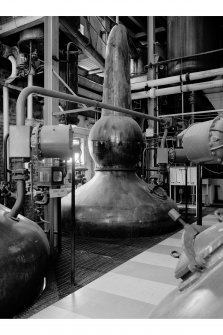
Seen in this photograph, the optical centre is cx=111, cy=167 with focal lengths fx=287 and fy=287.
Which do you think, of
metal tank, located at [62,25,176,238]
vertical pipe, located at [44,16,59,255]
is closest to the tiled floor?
metal tank, located at [62,25,176,238]

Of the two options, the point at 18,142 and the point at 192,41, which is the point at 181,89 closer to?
the point at 192,41

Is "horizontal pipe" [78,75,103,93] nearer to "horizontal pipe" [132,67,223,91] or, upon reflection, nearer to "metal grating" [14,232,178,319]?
"horizontal pipe" [132,67,223,91]

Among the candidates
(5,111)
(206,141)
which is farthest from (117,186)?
(5,111)

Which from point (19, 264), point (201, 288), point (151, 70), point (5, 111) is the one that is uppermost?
point (151, 70)

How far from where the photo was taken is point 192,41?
7.58m

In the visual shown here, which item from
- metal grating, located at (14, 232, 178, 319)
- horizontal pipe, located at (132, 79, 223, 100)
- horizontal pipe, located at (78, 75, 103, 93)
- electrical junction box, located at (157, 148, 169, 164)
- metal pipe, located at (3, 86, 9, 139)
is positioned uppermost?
horizontal pipe, located at (78, 75, 103, 93)

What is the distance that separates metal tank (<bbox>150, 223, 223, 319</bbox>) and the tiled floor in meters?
0.93

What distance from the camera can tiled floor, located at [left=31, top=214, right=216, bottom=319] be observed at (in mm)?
2000

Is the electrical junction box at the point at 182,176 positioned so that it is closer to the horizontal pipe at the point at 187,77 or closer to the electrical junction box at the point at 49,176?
the horizontal pipe at the point at 187,77

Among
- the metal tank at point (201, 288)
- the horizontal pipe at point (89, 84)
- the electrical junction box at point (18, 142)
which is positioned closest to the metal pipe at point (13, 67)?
the horizontal pipe at point (89, 84)

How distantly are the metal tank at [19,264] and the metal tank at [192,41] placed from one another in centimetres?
638

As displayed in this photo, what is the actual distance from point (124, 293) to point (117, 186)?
7.64ft

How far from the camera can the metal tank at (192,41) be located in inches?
291

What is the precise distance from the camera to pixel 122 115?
4863 millimetres
